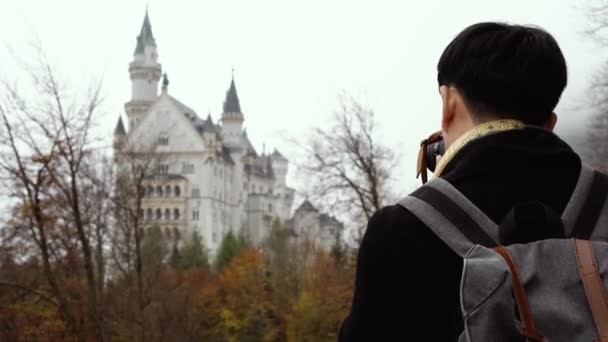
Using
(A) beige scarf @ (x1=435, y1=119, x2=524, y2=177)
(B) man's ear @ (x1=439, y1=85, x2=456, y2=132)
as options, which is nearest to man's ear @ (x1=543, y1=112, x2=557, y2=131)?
(A) beige scarf @ (x1=435, y1=119, x2=524, y2=177)

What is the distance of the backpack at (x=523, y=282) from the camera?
1.68 m

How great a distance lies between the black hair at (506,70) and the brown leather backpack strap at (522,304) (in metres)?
0.50

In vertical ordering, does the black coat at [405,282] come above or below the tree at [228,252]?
below

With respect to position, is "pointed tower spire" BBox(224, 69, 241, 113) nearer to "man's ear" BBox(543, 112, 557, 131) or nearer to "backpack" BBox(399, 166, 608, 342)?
"man's ear" BBox(543, 112, 557, 131)

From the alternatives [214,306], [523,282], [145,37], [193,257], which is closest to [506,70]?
[523,282]

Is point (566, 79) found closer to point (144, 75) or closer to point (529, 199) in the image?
point (529, 199)

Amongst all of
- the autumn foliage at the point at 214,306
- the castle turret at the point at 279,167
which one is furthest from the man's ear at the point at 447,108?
the castle turret at the point at 279,167

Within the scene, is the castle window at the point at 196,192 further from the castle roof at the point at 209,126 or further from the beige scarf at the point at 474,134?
the beige scarf at the point at 474,134

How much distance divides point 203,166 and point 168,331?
80777 millimetres

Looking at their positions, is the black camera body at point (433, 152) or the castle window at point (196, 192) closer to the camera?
the black camera body at point (433, 152)

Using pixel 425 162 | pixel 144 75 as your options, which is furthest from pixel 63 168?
pixel 144 75

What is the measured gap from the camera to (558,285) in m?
1.72

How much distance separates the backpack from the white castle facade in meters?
90.3

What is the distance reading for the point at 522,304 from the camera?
1688 mm
